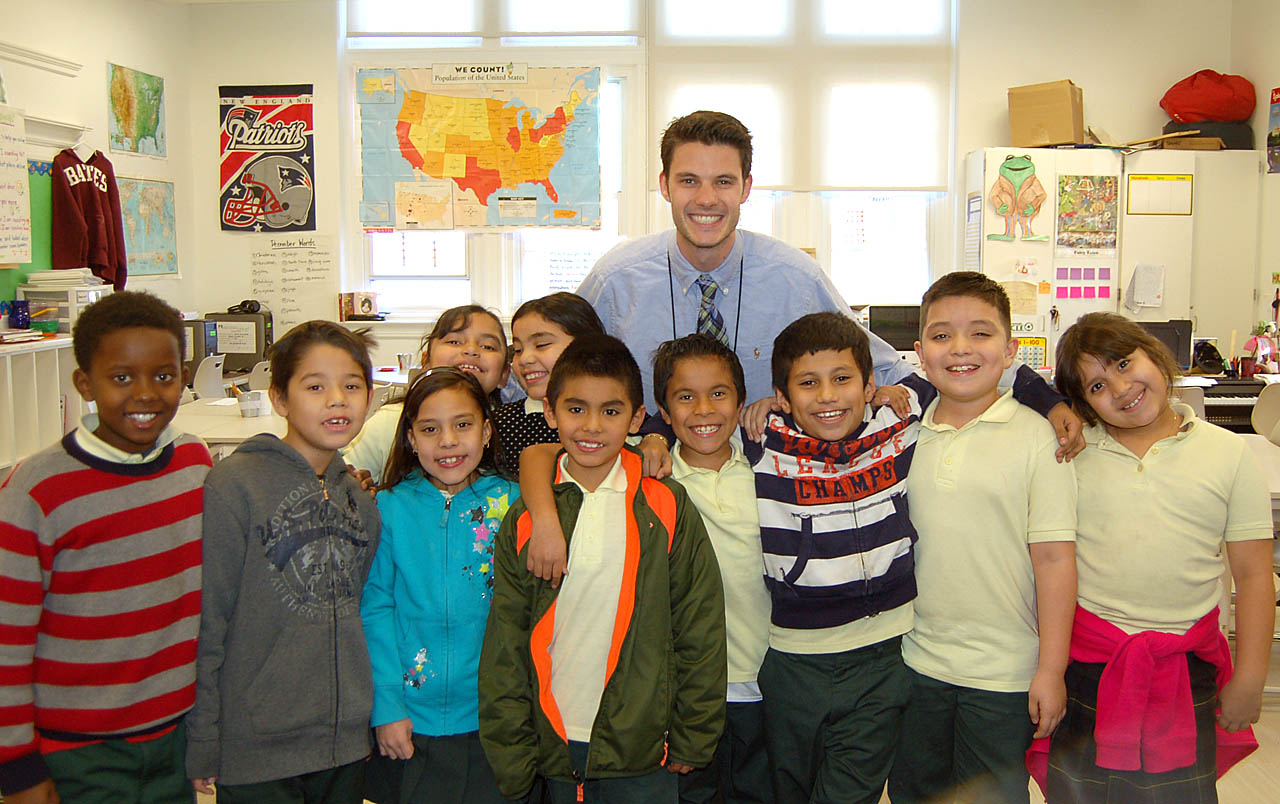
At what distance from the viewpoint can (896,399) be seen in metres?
1.76

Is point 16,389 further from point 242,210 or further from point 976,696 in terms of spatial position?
point 976,696

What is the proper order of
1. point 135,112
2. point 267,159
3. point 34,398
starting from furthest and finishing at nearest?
1. point 267,159
2. point 135,112
3. point 34,398

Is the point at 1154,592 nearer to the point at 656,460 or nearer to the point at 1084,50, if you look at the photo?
the point at 656,460

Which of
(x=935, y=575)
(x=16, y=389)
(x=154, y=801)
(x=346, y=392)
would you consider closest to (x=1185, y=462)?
(x=935, y=575)

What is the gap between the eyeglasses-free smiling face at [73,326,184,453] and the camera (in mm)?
1371

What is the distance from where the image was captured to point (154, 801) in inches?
54.9

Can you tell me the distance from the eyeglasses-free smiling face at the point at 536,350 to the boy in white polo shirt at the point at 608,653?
0.40 meters

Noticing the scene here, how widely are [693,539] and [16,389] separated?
408 centimetres

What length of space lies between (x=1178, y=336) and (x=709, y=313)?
12.9 feet

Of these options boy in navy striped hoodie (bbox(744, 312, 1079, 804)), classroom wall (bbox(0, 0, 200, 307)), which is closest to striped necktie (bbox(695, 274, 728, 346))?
boy in navy striped hoodie (bbox(744, 312, 1079, 804))

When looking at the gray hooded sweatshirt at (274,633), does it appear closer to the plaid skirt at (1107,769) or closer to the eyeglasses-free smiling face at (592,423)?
the eyeglasses-free smiling face at (592,423)

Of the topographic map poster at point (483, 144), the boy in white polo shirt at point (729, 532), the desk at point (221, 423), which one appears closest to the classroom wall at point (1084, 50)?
the topographic map poster at point (483, 144)

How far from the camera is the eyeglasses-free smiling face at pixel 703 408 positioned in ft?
5.58

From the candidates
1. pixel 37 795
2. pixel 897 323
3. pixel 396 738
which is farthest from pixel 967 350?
pixel 897 323
